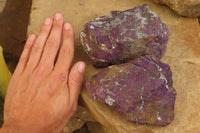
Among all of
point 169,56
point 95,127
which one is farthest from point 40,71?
point 95,127

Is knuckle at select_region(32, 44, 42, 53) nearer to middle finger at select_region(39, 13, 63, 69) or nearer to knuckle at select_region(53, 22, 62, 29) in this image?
middle finger at select_region(39, 13, 63, 69)

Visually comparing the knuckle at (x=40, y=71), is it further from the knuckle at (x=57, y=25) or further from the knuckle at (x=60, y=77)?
the knuckle at (x=57, y=25)

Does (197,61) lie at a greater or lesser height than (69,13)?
lesser

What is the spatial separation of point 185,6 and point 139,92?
0.84m

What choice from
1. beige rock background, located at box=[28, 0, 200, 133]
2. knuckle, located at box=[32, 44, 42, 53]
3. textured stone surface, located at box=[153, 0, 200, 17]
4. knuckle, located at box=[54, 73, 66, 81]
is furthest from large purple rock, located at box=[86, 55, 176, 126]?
textured stone surface, located at box=[153, 0, 200, 17]

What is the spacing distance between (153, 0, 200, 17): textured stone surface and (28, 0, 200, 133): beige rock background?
53 millimetres

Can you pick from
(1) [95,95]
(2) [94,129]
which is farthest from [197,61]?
(2) [94,129]

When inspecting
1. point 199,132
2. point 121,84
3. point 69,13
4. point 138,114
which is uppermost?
point 69,13

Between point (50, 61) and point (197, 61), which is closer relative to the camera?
point (50, 61)

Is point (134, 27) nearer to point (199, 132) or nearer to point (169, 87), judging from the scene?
point (169, 87)

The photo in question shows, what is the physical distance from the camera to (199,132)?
4.05 feet

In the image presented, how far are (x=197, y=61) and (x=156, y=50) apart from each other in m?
0.35

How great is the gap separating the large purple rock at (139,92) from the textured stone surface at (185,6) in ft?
2.14

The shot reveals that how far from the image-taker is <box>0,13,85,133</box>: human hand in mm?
A: 1227
